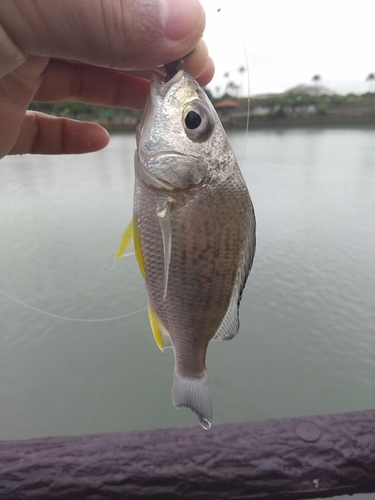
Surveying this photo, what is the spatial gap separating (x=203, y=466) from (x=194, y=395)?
412 mm

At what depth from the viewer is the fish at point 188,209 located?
0.84m

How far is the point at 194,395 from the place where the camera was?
3.04ft

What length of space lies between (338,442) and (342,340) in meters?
2.21

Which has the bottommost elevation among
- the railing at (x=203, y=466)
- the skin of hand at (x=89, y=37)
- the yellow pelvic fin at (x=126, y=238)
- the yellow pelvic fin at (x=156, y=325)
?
the railing at (x=203, y=466)

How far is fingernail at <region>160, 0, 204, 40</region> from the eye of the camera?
765 millimetres

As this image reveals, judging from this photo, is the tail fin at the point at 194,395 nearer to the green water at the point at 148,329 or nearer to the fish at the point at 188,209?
the fish at the point at 188,209

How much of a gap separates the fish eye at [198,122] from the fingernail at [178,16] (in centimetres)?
15

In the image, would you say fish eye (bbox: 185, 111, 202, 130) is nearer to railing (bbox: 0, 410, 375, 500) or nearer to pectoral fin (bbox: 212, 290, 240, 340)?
pectoral fin (bbox: 212, 290, 240, 340)

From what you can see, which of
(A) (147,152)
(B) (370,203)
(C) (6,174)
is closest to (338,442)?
(A) (147,152)

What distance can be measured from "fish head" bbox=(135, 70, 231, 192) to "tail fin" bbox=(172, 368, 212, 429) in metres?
0.52

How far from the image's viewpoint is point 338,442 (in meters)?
1.19

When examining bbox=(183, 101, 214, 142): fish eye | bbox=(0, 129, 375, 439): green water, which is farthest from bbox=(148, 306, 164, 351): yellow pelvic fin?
bbox=(0, 129, 375, 439): green water

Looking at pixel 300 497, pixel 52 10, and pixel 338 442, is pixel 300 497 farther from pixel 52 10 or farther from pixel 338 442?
pixel 52 10

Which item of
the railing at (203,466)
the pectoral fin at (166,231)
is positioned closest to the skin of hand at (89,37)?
the pectoral fin at (166,231)
